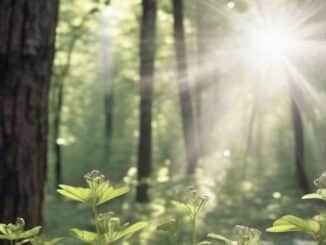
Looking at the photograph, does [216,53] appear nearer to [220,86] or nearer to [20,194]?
[220,86]

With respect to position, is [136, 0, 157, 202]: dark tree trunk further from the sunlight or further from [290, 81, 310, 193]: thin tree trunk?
the sunlight

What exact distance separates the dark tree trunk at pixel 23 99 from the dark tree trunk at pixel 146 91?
1166 cm

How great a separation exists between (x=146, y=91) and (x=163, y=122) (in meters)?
29.3

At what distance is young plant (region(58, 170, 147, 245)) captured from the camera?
44.7 inches

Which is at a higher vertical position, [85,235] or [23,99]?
[23,99]

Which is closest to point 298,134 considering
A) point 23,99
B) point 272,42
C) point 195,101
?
point 272,42

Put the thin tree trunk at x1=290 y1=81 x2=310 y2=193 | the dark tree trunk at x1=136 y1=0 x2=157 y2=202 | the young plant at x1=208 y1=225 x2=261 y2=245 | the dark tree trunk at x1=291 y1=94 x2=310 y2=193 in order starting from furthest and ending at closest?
the dark tree trunk at x1=291 y1=94 x2=310 y2=193
the thin tree trunk at x1=290 y1=81 x2=310 y2=193
the dark tree trunk at x1=136 y1=0 x2=157 y2=202
the young plant at x1=208 y1=225 x2=261 y2=245

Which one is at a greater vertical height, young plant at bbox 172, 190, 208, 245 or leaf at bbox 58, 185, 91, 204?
leaf at bbox 58, 185, 91, 204

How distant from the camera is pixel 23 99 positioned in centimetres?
350

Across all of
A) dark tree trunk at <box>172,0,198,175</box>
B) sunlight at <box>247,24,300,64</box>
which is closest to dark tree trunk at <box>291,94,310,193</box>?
sunlight at <box>247,24,300,64</box>

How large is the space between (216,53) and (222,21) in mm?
2301

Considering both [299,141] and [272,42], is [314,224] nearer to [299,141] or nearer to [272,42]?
[299,141]

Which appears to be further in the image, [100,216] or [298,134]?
[298,134]

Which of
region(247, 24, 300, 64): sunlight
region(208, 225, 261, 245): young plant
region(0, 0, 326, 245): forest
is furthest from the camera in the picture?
region(247, 24, 300, 64): sunlight
